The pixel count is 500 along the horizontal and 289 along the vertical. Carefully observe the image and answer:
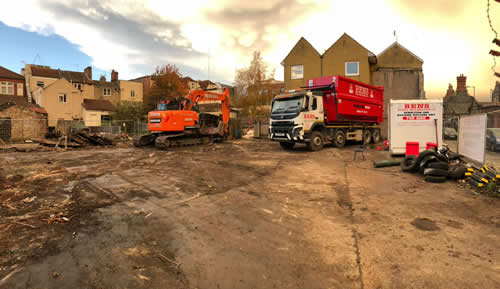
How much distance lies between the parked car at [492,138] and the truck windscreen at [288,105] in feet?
23.3

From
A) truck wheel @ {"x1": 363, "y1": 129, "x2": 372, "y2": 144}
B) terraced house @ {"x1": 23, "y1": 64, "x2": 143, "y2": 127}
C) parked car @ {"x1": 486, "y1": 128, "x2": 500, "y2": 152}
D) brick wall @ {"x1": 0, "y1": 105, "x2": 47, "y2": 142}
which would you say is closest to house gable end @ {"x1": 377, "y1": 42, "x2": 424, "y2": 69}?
truck wheel @ {"x1": 363, "y1": 129, "x2": 372, "y2": 144}

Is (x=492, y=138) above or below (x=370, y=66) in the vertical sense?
below

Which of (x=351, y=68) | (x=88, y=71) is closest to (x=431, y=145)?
(x=351, y=68)

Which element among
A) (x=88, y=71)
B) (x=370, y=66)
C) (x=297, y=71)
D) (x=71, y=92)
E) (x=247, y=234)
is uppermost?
(x=88, y=71)

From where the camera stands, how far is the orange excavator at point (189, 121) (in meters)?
14.4

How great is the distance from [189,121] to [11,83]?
39203 mm

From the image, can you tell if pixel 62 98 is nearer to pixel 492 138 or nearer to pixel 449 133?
pixel 449 133

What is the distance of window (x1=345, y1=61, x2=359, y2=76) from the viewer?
2392cm

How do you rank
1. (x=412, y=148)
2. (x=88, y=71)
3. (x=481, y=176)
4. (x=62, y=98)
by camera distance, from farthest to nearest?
(x=88, y=71)
(x=62, y=98)
(x=412, y=148)
(x=481, y=176)

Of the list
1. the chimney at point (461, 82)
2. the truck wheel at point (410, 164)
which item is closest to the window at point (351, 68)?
the truck wheel at point (410, 164)

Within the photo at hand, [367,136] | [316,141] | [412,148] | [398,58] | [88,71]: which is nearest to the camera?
[412,148]

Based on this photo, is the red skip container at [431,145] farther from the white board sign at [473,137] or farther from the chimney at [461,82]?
the chimney at [461,82]

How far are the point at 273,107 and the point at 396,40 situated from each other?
17.5m

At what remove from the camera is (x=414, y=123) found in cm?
1030
